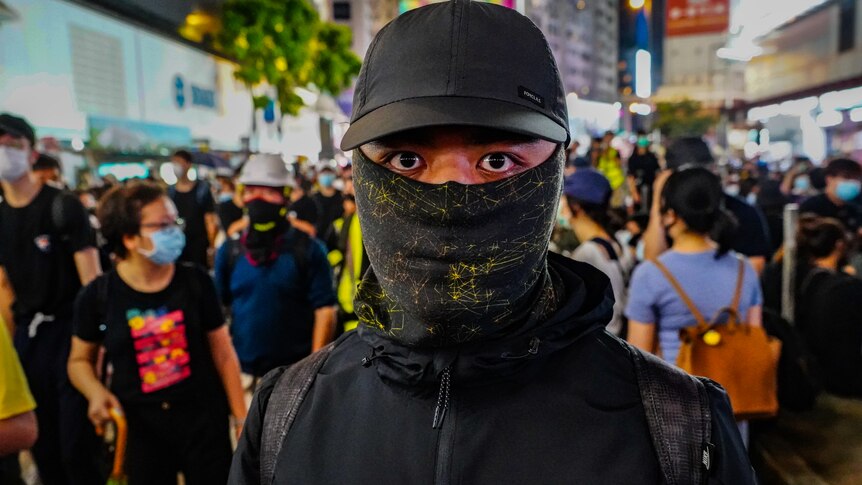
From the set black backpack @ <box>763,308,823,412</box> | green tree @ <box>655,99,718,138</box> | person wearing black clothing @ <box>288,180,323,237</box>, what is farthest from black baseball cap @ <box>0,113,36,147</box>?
green tree @ <box>655,99,718,138</box>

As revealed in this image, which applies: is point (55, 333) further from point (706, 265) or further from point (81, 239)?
point (706, 265)

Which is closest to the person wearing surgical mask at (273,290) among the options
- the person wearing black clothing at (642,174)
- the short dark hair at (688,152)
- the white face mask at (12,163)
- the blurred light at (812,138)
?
the white face mask at (12,163)

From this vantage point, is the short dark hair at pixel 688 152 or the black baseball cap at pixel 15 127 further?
the short dark hair at pixel 688 152

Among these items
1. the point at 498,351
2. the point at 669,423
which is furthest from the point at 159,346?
the point at 669,423

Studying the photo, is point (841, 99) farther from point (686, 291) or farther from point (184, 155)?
point (686, 291)

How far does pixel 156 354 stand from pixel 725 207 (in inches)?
143

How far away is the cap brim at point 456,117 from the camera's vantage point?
1155 mm

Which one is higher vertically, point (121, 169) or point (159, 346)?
point (121, 169)

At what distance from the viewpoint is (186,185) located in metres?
8.23

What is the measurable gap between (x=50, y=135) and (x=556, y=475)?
17.0 m

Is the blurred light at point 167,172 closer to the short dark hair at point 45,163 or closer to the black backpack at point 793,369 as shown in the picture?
the short dark hair at point 45,163

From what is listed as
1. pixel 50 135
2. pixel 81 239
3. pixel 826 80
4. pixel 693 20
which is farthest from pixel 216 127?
pixel 826 80

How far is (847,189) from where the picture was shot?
6.39 m

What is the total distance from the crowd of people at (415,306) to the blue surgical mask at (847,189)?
0.06ft
